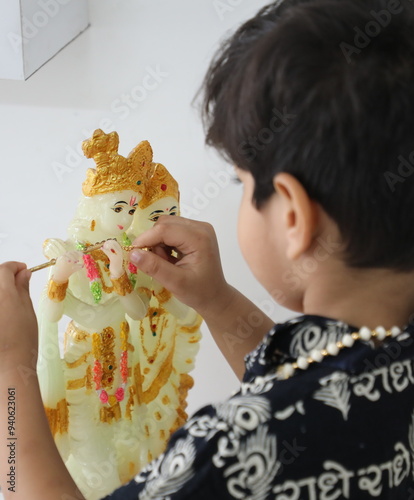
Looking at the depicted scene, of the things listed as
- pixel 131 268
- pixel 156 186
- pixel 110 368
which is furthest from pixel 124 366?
pixel 156 186

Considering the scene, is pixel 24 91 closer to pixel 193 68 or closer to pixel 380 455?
pixel 193 68

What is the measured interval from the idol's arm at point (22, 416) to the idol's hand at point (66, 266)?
0.11 metres

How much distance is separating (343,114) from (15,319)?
0.37 metres

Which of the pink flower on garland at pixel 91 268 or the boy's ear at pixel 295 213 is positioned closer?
the boy's ear at pixel 295 213

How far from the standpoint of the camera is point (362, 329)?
520 mm

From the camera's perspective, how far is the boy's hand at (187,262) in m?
0.81

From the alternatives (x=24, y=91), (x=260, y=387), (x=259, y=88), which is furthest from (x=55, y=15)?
(x=260, y=387)

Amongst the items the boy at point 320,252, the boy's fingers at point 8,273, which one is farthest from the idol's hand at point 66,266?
the boy at point 320,252

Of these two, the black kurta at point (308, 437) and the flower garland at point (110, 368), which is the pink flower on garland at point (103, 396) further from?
the black kurta at point (308, 437)

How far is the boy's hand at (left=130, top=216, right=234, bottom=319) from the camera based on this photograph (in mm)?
809

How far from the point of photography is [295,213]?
0.51 m

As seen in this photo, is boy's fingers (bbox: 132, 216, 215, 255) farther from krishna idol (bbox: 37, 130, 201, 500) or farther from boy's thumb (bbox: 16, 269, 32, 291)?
boy's thumb (bbox: 16, 269, 32, 291)

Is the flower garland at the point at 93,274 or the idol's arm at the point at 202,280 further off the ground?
the flower garland at the point at 93,274

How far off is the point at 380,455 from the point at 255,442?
10cm
